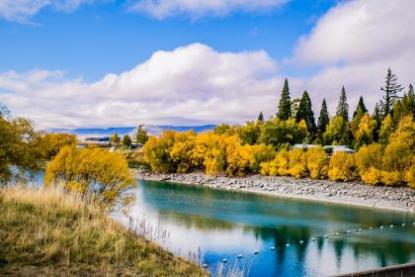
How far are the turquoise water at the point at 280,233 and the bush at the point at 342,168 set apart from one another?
45.7 ft

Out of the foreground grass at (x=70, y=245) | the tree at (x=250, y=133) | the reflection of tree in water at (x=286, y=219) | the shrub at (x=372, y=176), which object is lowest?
the reflection of tree in water at (x=286, y=219)

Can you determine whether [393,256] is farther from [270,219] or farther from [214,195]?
[214,195]

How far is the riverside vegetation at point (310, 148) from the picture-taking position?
64250 millimetres

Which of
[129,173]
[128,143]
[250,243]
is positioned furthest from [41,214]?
[128,143]

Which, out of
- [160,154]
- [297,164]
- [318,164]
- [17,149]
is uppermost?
[17,149]

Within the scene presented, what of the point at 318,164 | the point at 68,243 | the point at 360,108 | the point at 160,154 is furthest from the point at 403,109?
the point at 68,243

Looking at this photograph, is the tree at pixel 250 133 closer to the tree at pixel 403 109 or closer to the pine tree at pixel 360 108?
the pine tree at pixel 360 108

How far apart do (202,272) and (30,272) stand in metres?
2.64

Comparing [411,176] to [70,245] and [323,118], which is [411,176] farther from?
[70,245]

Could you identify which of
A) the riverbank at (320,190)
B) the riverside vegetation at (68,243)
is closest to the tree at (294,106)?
the riverbank at (320,190)

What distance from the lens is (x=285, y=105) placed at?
3499 inches

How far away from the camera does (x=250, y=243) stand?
28.6 metres

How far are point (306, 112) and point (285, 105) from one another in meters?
5.37

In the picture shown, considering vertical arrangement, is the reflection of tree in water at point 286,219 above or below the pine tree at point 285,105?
below
